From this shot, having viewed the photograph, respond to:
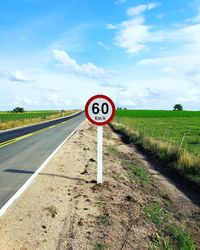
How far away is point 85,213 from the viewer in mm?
5906

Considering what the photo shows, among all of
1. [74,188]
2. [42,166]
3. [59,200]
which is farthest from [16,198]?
[42,166]

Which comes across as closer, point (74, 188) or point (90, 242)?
point (90, 242)

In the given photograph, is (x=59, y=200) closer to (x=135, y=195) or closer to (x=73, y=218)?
(x=73, y=218)

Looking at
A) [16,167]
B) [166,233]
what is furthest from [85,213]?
[16,167]

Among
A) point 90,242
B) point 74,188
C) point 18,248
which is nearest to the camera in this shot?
point 18,248

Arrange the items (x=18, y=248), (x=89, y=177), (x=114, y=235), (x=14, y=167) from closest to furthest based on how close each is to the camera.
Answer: (x=18, y=248) < (x=114, y=235) < (x=89, y=177) < (x=14, y=167)

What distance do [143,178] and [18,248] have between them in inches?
256

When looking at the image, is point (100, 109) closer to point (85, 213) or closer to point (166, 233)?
point (85, 213)

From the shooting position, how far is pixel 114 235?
505 centimetres

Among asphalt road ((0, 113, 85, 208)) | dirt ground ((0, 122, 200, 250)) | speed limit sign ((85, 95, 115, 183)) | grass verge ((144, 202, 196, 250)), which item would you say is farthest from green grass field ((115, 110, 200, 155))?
grass verge ((144, 202, 196, 250))

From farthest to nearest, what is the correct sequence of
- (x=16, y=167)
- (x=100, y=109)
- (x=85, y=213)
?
(x=16, y=167) → (x=100, y=109) → (x=85, y=213)

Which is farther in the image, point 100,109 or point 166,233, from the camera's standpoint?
point 100,109

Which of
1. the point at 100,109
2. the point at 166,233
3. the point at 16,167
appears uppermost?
the point at 100,109

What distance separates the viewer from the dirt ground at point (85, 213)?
4.77 metres
